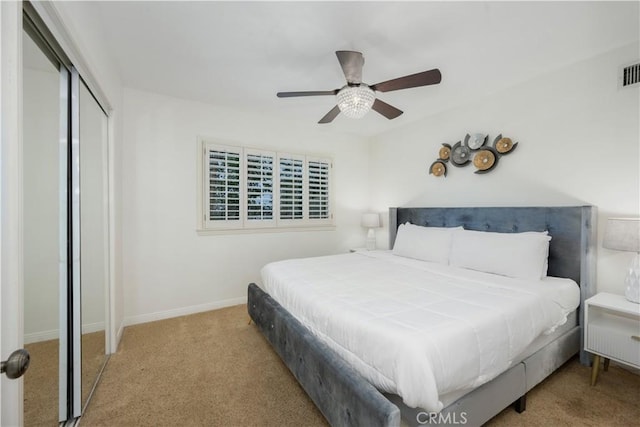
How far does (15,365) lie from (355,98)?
2.15 metres

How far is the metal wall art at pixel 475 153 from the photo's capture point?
283cm

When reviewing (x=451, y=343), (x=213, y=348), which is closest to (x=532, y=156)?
(x=451, y=343)

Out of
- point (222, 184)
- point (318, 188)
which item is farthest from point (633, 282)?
point (222, 184)

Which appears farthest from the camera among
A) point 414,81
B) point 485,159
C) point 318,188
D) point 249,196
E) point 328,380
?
point 318,188

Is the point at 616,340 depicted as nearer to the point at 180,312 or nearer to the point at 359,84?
the point at 359,84

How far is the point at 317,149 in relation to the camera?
4.10m

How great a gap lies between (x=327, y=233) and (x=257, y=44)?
275 centimetres

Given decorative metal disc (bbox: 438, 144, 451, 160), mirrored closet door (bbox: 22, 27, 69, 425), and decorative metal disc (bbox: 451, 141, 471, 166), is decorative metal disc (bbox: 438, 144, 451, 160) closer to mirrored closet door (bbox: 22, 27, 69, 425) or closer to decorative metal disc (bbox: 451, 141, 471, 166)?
decorative metal disc (bbox: 451, 141, 471, 166)

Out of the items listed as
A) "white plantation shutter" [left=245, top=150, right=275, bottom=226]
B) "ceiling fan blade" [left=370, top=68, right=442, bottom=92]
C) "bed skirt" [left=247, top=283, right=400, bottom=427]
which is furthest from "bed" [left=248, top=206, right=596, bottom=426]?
"ceiling fan blade" [left=370, top=68, right=442, bottom=92]

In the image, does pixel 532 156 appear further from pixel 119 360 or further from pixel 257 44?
pixel 119 360

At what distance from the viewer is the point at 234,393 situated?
1.84m

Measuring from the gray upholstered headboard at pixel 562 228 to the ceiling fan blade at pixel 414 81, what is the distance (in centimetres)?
161

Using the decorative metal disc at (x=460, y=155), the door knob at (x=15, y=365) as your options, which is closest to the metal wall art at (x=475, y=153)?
the decorative metal disc at (x=460, y=155)

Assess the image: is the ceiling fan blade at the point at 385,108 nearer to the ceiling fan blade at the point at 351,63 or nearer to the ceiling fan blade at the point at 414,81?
the ceiling fan blade at the point at 414,81
